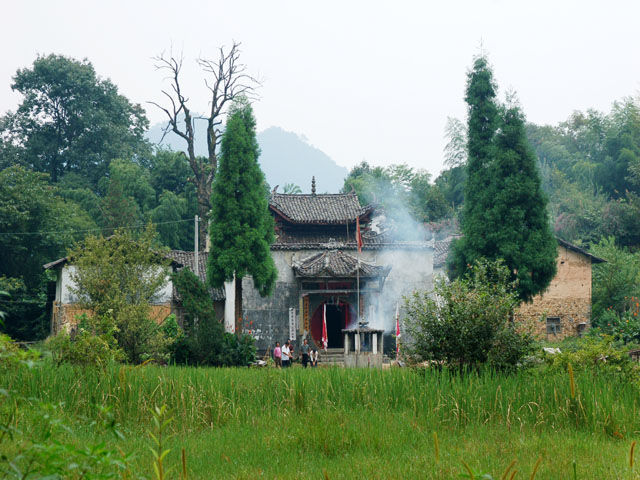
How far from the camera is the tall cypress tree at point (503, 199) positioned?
18.2m

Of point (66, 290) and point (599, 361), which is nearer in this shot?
point (599, 361)

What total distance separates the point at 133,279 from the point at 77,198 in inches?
880

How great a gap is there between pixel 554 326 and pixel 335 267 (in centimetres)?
879

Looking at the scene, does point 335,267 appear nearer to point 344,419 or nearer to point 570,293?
point 570,293

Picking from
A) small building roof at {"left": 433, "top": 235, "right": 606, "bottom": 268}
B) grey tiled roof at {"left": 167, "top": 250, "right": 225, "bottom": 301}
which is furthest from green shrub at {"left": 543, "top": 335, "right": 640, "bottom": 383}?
grey tiled roof at {"left": 167, "top": 250, "right": 225, "bottom": 301}

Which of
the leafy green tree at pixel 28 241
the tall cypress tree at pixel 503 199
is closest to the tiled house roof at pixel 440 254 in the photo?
the tall cypress tree at pixel 503 199

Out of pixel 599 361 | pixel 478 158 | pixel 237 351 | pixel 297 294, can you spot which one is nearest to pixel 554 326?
pixel 478 158

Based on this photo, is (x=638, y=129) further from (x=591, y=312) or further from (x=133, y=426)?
(x=133, y=426)

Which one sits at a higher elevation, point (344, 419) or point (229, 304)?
point (229, 304)

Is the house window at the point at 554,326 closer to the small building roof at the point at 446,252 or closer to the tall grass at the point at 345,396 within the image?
the small building roof at the point at 446,252

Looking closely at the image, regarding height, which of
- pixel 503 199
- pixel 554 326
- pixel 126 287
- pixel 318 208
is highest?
pixel 318 208

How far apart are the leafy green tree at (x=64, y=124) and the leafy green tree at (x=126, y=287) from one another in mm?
26133

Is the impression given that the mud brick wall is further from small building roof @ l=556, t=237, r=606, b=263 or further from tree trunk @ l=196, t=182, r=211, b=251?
tree trunk @ l=196, t=182, r=211, b=251

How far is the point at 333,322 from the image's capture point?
2528cm
